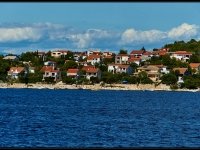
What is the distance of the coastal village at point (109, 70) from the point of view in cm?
10794

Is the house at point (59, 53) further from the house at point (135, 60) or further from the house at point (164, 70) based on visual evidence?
the house at point (164, 70)

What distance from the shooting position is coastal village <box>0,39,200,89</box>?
107938mm

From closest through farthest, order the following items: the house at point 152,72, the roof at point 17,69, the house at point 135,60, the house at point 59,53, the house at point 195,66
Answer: the house at point 152,72, the roof at point 17,69, the house at point 195,66, the house at point 135,60, the house at point 59,53

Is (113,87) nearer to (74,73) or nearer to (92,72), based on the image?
(92,72)

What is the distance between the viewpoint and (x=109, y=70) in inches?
4705

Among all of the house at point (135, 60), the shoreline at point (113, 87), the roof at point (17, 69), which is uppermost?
the house at point (135, 60)

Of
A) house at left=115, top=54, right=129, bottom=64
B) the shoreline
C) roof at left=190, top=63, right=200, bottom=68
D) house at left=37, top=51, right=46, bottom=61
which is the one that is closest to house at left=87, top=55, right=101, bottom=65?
house at left=115, top=54, right=129, bottom=64

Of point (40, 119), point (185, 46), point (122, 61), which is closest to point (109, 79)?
A: point (122, 61)

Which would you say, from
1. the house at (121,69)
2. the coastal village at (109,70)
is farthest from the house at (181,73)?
the house at (121,69)

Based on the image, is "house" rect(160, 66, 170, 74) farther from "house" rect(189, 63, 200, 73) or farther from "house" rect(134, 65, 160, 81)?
"house" rect(189, 63, 200, 73)

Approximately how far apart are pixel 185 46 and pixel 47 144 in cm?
12451

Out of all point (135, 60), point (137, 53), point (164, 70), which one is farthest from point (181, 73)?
point (137, 53)

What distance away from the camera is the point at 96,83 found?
111 metres

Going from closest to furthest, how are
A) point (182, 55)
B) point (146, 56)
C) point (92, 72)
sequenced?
point (92, 72) → point (182, 55) → point (146, 56)
